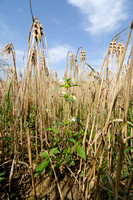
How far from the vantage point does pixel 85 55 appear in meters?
1.51

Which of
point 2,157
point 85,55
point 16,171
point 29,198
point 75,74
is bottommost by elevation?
point 29,198

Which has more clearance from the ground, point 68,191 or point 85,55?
point 85,55

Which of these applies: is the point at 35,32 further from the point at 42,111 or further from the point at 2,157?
the point at 2,157

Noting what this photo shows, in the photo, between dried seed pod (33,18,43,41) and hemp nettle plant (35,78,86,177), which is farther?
hemp nettle plant (35,78,86,177)

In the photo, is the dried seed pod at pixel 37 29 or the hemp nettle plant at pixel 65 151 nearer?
the dried seed pod at pixel 37 29

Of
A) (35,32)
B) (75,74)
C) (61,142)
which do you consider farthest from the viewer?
(75,74)

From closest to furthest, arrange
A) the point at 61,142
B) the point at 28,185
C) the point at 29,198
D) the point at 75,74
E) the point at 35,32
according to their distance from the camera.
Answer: the point at 35,32 < the point at 29,198 < the point at 28,185 < the point at 61,142 < the point at 75,74

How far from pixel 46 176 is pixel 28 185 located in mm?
159

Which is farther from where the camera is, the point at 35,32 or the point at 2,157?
the point at 2,157

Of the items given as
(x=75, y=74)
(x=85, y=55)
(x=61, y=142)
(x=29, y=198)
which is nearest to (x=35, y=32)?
(x=75, y=74)

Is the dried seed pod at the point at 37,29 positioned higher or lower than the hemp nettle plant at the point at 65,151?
higher

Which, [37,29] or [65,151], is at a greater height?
[37,29]

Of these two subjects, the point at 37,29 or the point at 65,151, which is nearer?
the point at 37,29

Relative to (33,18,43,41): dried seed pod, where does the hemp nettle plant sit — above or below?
below
